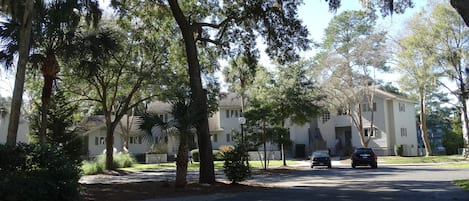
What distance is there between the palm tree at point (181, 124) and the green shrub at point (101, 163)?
475 inches

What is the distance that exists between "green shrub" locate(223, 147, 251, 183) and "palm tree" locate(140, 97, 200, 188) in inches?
94.8

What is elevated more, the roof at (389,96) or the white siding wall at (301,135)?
the roof at (389,96)

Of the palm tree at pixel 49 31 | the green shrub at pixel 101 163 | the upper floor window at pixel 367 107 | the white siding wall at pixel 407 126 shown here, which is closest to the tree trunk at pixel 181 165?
the palm tree at pixel 49 31

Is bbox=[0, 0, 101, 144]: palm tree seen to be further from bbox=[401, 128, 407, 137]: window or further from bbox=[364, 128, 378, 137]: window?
bbox=[401, 128, 407, 137]: window

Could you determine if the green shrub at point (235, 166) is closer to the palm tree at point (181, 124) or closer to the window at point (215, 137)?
the palm tree at point (181, 124)

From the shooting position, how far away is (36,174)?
11.9m

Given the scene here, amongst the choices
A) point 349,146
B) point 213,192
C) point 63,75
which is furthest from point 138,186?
point 349,146

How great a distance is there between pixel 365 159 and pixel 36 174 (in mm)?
27494

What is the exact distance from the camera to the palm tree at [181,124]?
17.6 meters

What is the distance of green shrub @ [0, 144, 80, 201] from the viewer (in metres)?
11.2

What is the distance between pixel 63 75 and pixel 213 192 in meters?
17.6

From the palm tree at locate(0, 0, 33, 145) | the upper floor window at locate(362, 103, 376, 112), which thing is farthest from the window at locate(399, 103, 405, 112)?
the palm tree at locate(0, 0, 33, 145)

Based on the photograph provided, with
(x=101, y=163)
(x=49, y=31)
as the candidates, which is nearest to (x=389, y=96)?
(x=101, y=163)

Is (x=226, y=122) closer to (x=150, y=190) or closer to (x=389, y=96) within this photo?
(x=389, y=96)
